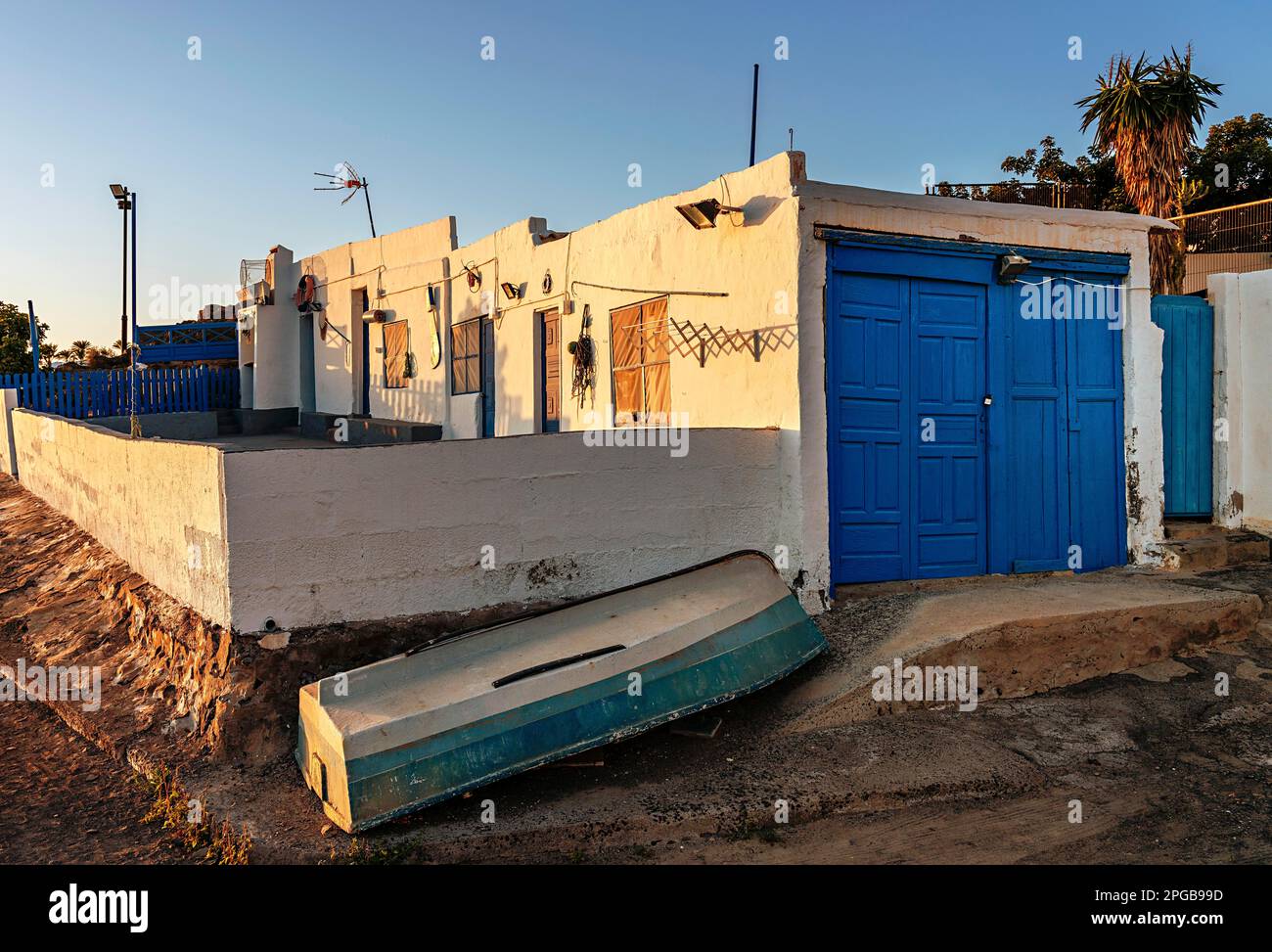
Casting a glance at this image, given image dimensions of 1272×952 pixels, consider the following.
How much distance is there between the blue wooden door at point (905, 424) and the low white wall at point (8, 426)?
15074 millimetres

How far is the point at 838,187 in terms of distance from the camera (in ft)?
22.5

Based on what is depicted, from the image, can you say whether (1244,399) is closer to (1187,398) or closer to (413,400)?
(1187,398)

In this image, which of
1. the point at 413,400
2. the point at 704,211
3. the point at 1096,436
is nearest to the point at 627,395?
the point at 704,211

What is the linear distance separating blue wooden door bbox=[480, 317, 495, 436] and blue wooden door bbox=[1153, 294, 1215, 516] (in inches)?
299

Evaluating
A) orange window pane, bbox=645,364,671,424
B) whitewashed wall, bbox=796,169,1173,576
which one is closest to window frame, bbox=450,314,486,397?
orange window pane, bbox=645,364,671,424

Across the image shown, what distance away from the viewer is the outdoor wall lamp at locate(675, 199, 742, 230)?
288 inches

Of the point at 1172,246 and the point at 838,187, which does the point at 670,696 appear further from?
the point at 1172,246

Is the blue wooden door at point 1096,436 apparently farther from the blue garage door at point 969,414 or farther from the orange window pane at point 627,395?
the orange window pane at point 627,395

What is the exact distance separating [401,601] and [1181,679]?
5.16 meters

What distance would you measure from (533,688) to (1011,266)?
5.11 meters

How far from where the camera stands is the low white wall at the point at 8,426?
16.3 meters

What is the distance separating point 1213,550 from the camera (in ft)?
27.1

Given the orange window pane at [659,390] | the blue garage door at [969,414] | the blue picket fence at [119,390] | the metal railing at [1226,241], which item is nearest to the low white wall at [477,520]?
the blue garage door at [969,414]

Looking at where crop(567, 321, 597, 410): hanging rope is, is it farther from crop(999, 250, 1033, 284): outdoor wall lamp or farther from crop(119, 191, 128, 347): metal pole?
crop(119, 191, 128, 347): metal pole
